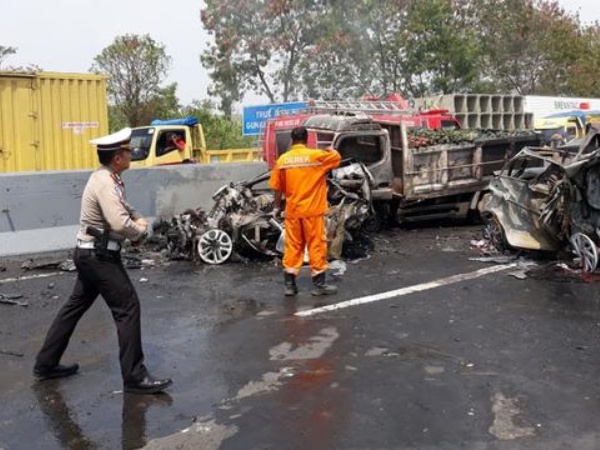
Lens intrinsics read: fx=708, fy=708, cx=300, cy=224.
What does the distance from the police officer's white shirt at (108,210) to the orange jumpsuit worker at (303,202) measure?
287cm

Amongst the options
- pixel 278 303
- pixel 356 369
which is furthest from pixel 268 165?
pixel 356 369

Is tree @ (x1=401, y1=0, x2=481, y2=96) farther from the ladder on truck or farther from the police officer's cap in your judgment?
the police officer's cap

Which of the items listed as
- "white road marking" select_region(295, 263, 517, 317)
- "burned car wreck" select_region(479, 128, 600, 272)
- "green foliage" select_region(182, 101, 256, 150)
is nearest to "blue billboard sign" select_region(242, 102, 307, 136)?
"green foliage" select_region(182, 101, 256, 150)

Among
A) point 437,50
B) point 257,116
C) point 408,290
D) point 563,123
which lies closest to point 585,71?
point 437,50

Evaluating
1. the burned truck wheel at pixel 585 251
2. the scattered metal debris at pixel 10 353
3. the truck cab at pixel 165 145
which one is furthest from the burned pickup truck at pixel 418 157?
Answer: the scattered metal debris at pixel 10 353

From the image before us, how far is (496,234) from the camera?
9875 mm

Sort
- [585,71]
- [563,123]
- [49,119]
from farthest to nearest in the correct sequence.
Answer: [585,71] < [563,123] < [49,119]

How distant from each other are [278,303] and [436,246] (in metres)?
4.26

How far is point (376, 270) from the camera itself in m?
9.01

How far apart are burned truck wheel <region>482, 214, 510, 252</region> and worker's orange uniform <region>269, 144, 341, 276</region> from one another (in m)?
3.06

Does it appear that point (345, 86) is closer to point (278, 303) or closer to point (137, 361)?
point (278, 303)

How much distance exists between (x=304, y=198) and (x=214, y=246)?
8.00 ft

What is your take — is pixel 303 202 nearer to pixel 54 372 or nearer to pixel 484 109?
pixel 54 372

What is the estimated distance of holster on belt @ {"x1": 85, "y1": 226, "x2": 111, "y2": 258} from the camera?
4.75 meters
